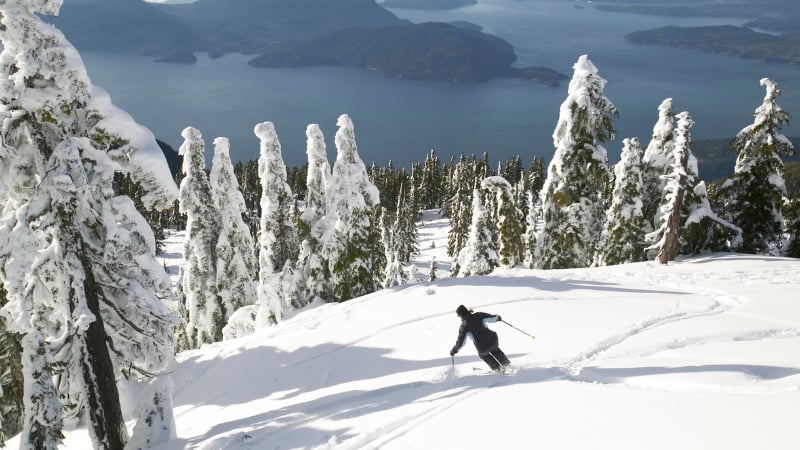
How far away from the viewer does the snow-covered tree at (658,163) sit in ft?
92.7

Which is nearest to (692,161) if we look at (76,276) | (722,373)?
(722,373)

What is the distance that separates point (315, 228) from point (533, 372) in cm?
1987

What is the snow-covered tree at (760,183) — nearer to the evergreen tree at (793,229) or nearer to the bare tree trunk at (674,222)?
the evergreen tree at (793,229)

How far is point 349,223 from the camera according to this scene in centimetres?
2761

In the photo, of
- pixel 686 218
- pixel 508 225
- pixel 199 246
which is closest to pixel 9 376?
pixel 199 246

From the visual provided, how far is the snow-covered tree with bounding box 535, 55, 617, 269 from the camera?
82.5 feet

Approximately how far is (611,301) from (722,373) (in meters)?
5.89

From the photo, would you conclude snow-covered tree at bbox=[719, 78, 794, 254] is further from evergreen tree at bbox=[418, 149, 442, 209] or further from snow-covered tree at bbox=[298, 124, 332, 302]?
evergreen tree at bbox=[418, 149, 442, 209]

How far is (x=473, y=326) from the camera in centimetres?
1117

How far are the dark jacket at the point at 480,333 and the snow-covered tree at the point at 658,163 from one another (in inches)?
791

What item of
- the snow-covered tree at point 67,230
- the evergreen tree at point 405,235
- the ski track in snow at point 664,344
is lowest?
the evergreen tree at point 405,235

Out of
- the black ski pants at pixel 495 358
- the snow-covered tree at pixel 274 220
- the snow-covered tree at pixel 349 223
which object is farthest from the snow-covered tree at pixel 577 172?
the black ski pants at pixel 495 358

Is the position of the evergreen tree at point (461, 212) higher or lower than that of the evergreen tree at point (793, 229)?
lower

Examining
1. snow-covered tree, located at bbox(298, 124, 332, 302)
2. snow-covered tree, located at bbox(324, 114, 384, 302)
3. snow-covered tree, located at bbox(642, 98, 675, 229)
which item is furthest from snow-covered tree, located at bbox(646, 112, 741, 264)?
snow-covered tree, located at bbox(298, 124, 332, 302)
